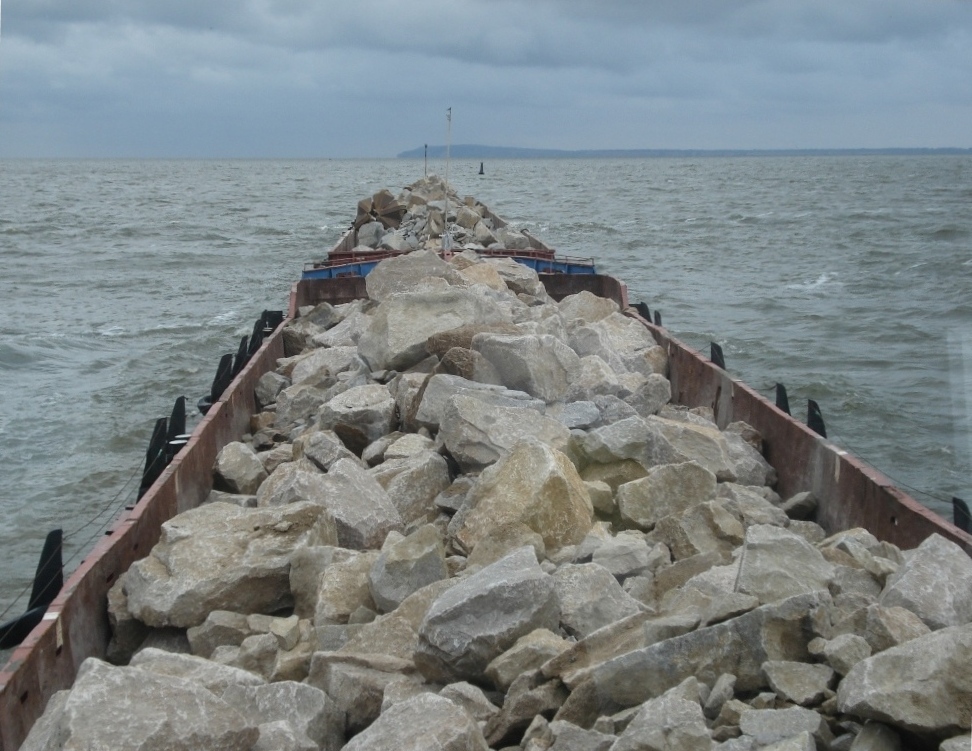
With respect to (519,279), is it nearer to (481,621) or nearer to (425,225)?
(481,621)

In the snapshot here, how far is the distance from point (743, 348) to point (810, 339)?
1.84 m

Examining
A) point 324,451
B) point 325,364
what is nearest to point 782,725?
point 324,451

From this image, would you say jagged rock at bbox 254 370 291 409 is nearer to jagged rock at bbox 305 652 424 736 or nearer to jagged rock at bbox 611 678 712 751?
jagged rock at bbox 305 652 424 736

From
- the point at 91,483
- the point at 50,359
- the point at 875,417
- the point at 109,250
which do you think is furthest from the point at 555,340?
the point at 109,250

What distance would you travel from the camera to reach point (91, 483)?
401 inches

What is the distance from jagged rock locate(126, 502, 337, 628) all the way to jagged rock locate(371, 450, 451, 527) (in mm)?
718

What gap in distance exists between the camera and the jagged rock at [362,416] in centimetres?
715

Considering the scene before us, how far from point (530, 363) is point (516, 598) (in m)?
3.56

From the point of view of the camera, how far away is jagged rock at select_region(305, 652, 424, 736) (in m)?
3.72

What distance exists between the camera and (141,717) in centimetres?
309

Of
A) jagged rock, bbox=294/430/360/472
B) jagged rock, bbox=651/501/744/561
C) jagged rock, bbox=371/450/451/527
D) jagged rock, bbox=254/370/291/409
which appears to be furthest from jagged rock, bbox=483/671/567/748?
jagged rock, bbox=254/370/291/409

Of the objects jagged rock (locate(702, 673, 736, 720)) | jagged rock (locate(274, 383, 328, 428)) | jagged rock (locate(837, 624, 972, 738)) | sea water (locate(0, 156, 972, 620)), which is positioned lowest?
sea water (locate(0, 156, 972, 620))

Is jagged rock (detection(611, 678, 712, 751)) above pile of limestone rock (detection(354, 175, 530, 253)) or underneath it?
above

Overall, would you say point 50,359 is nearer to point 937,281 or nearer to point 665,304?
point 665,304
